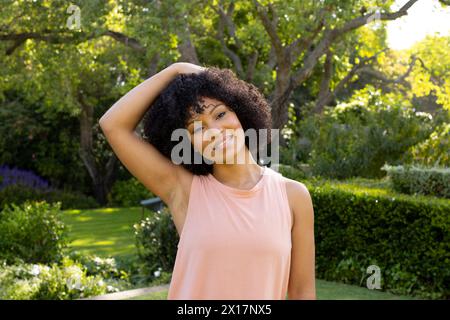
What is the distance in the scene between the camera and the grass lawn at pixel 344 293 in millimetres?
8059

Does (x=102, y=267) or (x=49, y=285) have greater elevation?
(x=49, y=285)

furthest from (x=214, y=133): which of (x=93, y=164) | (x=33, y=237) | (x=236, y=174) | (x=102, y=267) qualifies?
(x=93, y=164)

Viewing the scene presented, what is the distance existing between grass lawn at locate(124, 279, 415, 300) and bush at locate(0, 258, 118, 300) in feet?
2.34

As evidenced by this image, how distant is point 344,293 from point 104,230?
8.08 meters

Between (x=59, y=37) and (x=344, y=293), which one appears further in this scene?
(x=59, y=37)

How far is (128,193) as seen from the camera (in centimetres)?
2141

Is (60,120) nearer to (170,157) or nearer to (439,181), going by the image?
(439,181)

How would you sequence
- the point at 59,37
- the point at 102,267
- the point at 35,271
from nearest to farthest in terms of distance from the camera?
1. the point at 35,271
2. the point at 102,267
3. the point at 59,37

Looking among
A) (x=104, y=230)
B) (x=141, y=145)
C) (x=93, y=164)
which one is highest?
(x=141, y=145)

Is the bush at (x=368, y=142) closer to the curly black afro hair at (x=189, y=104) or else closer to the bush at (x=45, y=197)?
the bush at (x=45, y=197)

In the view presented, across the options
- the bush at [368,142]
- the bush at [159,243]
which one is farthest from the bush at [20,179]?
the bush at [159,243]

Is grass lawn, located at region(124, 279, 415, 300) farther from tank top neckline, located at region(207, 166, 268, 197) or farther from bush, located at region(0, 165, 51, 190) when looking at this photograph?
bush, located at region(0, 165, 51, 190)

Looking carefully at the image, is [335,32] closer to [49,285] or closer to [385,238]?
[385,238]
